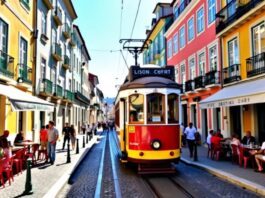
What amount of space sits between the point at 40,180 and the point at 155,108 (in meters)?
4.42

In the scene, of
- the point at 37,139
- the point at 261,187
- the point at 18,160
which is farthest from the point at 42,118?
the point at 261,187

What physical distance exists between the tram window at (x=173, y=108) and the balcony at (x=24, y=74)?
9.01 meters

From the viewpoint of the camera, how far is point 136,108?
11117mm

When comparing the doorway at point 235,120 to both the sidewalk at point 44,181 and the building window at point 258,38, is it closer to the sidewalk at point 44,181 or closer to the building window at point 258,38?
the building window at point 258,38

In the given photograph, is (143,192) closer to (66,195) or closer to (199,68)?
(66,195)

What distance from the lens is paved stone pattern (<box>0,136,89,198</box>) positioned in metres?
7.84

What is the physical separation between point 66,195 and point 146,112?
405 centimetres

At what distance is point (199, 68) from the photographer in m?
24.3

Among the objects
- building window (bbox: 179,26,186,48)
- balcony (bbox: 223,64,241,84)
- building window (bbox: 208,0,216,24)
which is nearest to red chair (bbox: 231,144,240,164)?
balcony (bbox: 223,64,241,84)

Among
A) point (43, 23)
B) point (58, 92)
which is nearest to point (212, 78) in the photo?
point (43, 23)

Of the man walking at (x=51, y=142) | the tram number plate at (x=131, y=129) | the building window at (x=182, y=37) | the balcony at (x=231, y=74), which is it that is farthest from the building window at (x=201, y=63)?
the tram number plate at (x=131, y=129)

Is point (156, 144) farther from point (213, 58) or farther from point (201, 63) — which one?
point (201, 63)

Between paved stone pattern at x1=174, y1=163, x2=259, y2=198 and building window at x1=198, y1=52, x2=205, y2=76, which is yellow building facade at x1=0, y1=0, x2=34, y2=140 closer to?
paved stone pattern at x1=174, y1=163, x2=259, y2=198

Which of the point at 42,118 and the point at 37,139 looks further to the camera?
the point at 42,118
